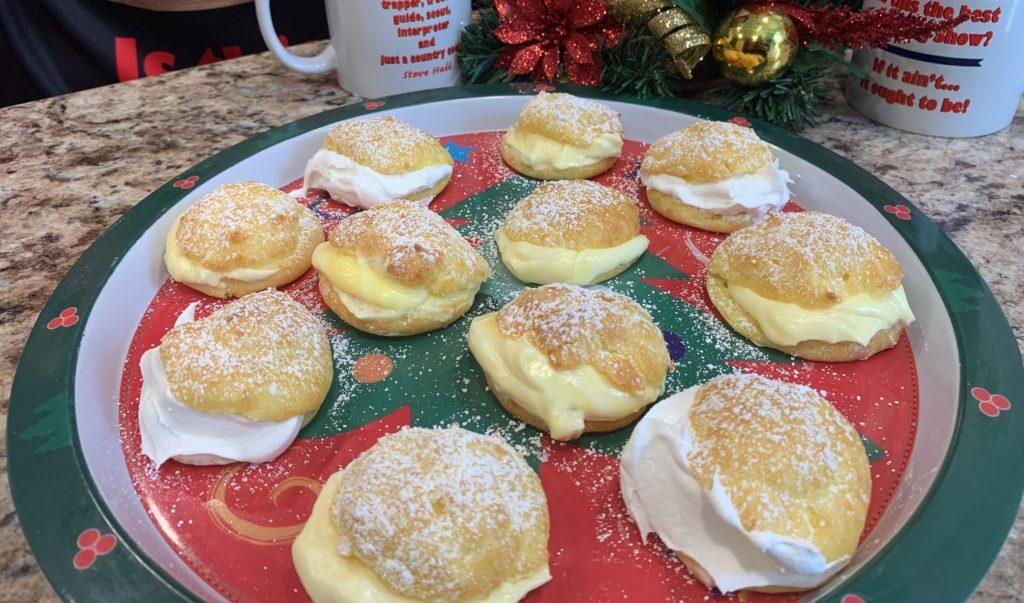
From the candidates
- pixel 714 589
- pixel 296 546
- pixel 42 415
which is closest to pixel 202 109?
pixel 42 415

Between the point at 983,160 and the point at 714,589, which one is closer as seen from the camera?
the point at 714,589

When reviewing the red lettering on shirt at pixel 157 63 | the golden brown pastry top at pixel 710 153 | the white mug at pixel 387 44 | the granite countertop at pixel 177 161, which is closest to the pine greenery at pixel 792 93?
the granite countertop at pixel 177 161

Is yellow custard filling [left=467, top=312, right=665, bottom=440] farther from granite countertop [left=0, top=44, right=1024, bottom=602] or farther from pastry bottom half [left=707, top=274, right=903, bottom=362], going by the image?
granite countertop [left=0, top=44, right=1024, bottom=602]

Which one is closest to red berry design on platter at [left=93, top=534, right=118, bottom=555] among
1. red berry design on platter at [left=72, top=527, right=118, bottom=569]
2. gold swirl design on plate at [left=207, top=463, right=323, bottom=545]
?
red berry design on platter at [left=72, top=527, right=118, bottom=569]

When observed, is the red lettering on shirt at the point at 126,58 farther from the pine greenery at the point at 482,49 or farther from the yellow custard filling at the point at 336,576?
the yellow custard filling at the point at 336,576

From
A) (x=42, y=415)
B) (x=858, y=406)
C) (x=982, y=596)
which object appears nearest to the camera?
(x=982, y=596)

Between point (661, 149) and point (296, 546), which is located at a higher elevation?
point (661, 149)

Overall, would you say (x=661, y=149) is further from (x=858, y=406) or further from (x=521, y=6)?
(x=858, y=406)

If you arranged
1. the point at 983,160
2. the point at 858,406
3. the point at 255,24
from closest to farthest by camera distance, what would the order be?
the point at 858,406, the point at 983,160, the point at 255,24
